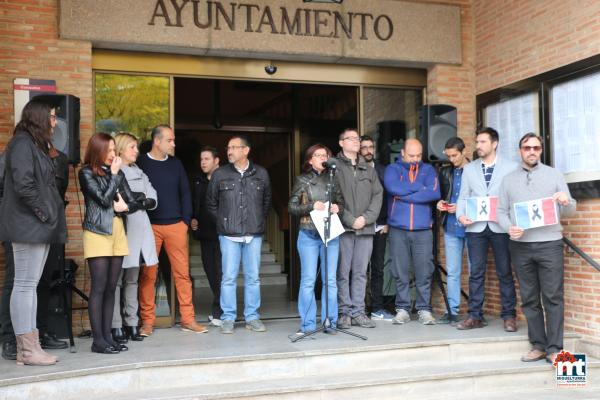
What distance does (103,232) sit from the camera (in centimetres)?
506

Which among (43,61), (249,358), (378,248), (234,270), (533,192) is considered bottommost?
(249,358)

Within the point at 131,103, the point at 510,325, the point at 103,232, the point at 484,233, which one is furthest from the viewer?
the point at 131,103

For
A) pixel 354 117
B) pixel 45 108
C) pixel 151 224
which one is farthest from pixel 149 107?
pixel 354 117

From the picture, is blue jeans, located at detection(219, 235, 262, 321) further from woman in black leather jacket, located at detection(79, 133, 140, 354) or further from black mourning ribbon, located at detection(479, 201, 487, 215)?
black mourning ribbon, located at detection(479, 201, 487, 215)

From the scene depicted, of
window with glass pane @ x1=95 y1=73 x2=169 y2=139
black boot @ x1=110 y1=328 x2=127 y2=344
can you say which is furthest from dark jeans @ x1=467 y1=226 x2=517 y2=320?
window with glass pane @ x1=95 y1=73 x2=169 y2=139

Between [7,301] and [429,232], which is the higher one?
[429,232]

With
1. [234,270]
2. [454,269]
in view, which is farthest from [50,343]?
[454,269]

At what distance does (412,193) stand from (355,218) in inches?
27.9

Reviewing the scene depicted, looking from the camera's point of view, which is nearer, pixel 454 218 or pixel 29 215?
pixel 29 215

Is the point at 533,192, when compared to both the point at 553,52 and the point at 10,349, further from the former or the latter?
the point at 10,349

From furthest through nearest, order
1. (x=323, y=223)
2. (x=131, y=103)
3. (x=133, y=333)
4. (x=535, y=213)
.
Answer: (x=131, y=103) → (x=133, y=333) → (x=323, y=223) → (x=535, y=213)

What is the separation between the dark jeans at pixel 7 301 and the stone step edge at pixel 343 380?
1114 mm

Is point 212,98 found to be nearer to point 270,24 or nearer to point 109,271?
point 270,24

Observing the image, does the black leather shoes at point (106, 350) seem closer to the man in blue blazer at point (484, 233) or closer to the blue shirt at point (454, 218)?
the man in blue blazer at point (484, 233)
